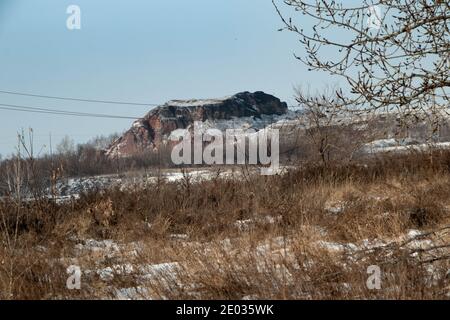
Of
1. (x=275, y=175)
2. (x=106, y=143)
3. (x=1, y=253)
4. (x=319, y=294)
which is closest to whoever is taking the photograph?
(x=319, y=294)

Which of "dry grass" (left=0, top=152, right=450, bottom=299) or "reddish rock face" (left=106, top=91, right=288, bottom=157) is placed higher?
"reddish rock face" (left=106, top=91, right=288, bottom=157)

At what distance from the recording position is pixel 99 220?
769 centimetres

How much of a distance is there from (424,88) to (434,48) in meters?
0.34

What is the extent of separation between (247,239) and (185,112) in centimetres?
8971

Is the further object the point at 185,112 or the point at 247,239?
the point at 185,112

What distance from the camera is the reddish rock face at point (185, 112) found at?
96.8 meters

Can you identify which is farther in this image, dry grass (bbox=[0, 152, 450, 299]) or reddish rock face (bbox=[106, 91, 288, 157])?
reddish rock face (bbox=[106, 91, 288, 157])

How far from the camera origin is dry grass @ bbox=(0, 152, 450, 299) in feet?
10.7

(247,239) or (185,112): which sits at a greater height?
(185,112)

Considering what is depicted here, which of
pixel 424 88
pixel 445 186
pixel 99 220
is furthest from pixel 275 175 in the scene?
pixel 424 88

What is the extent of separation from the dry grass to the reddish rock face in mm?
85042

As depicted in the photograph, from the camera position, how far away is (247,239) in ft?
16.6

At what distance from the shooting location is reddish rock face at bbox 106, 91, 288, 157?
96.8 meters
